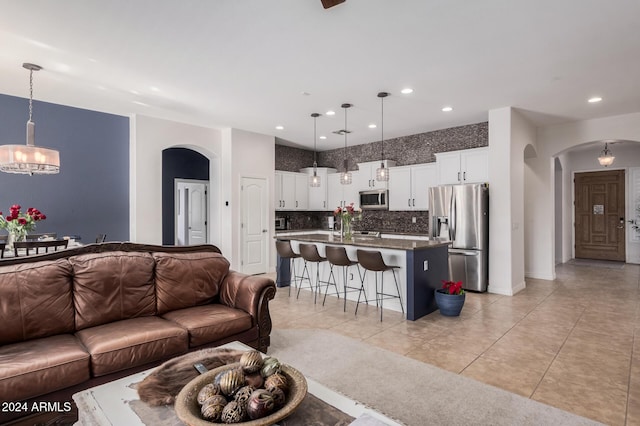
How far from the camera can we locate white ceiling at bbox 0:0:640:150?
2768mm

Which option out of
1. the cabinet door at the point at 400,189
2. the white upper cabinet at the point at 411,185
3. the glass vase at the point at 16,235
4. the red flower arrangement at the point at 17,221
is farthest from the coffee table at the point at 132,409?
the cabinet door at the point at 400,189

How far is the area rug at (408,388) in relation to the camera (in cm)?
221

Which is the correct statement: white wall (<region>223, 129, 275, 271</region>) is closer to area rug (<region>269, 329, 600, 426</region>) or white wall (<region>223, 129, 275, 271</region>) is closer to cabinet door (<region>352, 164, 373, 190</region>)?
Answer: cabinet door (<region>352, 164, 373, 190</region>)

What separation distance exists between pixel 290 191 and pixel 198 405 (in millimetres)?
6665

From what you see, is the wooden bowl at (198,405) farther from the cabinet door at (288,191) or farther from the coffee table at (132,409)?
the cabinet door at (288,191)

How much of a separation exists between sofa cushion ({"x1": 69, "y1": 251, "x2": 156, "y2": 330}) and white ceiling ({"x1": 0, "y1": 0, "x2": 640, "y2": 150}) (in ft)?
6.64

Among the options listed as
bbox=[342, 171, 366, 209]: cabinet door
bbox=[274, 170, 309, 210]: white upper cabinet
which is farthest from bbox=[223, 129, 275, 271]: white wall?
bbox=[342, 171, 366, 209]: cabinet door

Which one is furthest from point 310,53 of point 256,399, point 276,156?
point 276,156

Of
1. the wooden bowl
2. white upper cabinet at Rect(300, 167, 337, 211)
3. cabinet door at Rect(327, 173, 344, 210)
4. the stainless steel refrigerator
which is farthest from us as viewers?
white upper cabinet at Rect(300, 167, 337, 211)

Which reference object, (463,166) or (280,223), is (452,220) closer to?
(463,166)

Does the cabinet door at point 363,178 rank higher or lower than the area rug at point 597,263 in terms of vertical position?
higher

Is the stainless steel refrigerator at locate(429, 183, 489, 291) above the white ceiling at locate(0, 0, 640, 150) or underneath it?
underneath

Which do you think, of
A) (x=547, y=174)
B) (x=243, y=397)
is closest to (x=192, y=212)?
(x=243, y=397)

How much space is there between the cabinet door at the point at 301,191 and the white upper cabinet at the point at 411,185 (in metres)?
2.17
